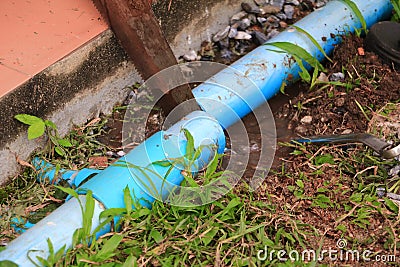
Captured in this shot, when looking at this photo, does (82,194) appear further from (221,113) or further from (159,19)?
(159,19)

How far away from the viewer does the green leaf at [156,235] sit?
105 inches

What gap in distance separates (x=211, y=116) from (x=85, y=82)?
80 centimetres

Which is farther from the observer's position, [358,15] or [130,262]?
[358,15]

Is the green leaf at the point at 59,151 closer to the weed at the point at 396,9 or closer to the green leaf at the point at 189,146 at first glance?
the green leaf at the point at 189,146

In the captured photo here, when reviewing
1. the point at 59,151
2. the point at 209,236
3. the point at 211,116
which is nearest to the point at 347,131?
the point at 211,116

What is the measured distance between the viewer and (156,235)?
8.82ft

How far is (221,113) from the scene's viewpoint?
10.7ft

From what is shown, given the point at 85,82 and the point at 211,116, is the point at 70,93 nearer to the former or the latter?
the point at 85,82

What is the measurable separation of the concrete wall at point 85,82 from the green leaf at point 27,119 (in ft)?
0.10

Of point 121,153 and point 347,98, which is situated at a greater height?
point 121,153

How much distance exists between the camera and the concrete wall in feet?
10.2

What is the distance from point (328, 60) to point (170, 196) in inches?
62.3

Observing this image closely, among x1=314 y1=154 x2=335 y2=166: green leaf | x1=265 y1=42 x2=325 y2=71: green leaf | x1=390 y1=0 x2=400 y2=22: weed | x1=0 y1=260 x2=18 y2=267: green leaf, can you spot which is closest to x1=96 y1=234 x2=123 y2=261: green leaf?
x1=0 y1=260 x2=18 y2=267: green leaf

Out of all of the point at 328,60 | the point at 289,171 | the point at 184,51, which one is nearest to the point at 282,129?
the point at 289,171
